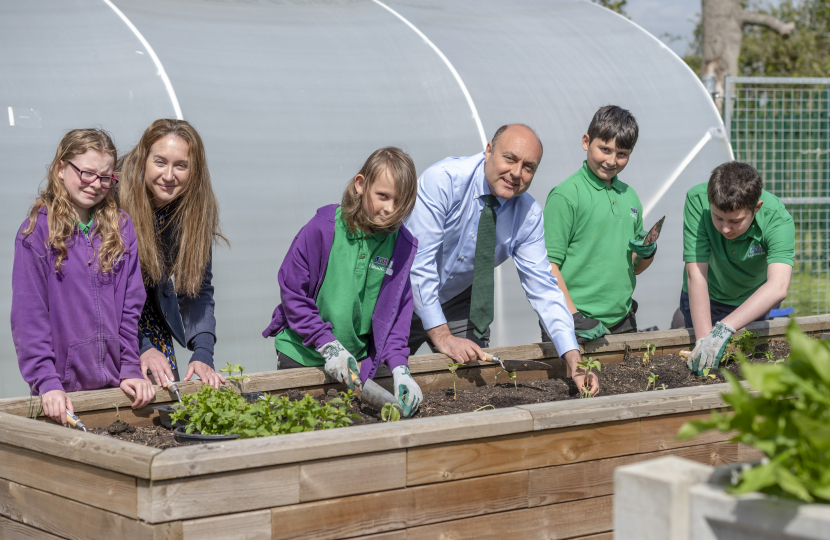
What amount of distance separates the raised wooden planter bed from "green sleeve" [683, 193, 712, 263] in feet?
3.83

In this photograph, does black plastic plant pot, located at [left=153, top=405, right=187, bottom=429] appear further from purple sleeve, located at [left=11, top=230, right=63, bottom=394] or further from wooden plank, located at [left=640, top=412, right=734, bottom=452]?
wooden plank, located at [left=640, top=412, right=734, bottom=452]

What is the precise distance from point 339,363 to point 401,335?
0.33 meters

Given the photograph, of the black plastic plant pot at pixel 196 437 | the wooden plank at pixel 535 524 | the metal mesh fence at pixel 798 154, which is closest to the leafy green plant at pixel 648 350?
the wooden plank at pixel 535 524

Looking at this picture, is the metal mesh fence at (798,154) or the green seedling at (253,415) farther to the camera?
the metal mesh fence at (798,154)

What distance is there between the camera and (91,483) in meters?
2.07

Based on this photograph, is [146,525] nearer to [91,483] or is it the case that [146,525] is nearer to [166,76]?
[91,483]

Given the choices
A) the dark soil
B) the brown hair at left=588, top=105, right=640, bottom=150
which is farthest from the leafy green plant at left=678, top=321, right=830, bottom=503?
the brown hair at left=588, top=105, right=640, bottom=150

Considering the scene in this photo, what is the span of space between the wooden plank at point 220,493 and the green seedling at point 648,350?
7.57 ft

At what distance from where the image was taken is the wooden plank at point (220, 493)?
1.91 m

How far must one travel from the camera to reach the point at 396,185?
2770mm

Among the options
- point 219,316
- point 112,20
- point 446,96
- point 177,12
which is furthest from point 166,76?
point 446,96

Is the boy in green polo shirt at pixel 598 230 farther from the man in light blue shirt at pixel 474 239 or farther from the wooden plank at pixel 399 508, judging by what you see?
the wooden plank at pixel 399 508

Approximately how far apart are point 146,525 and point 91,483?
0.85 ft

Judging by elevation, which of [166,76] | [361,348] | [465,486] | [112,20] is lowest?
[465,486]
